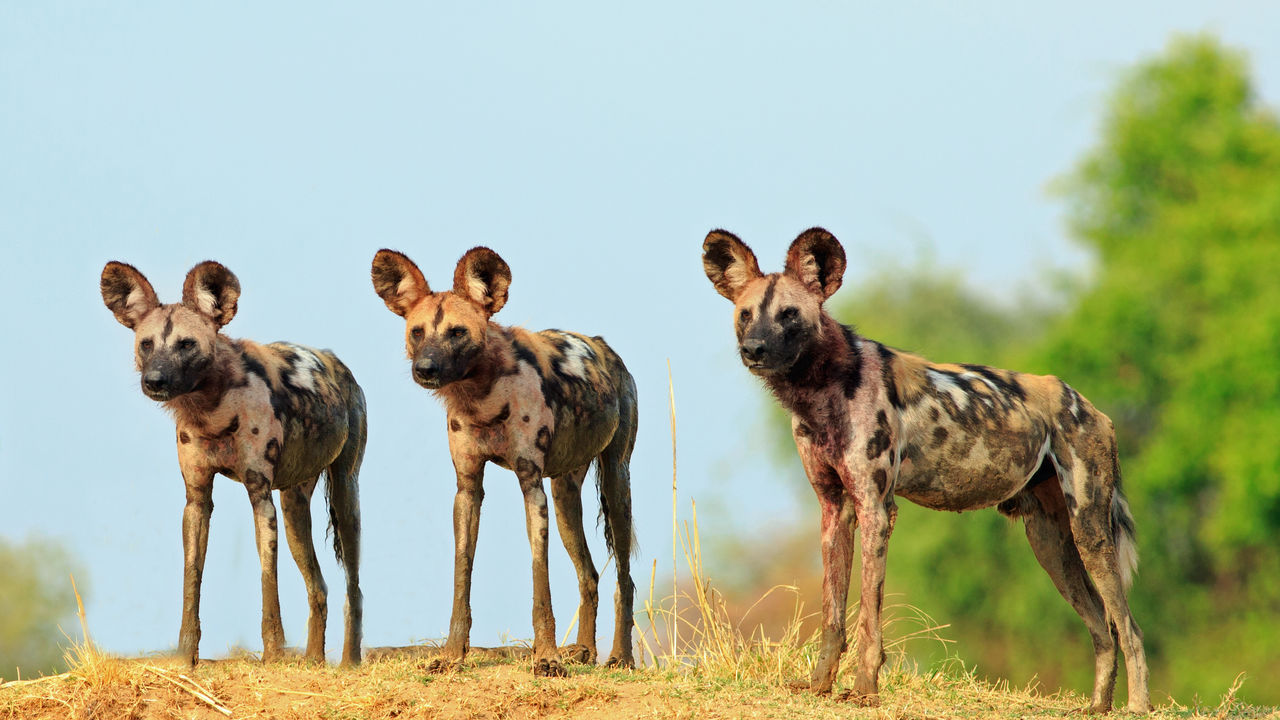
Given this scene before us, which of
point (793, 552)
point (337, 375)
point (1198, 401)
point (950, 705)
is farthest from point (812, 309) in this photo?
point (793, 552)

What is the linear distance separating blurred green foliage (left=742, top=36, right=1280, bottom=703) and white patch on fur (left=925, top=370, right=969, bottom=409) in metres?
14.9

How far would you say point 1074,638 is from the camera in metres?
26.7

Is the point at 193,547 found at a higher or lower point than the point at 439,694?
higher

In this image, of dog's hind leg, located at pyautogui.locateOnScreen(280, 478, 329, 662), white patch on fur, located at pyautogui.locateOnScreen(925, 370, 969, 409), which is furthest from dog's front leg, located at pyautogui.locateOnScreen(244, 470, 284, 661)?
white patch on fur, located at pyautogui.locateOnScreen(925, 370, 969, 409)

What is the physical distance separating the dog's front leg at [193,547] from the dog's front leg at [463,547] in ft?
5.21

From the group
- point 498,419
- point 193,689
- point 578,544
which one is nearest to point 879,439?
point 498,419

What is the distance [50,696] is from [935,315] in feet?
86.9

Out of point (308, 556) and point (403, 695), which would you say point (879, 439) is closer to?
point (403, 695)

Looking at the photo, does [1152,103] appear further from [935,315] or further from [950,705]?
[950,705]

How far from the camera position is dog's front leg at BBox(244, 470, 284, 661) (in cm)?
919

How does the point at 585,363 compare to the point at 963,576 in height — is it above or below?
above

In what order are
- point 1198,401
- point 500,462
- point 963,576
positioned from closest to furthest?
point 500,462 < point 1198,401 < point 963,576

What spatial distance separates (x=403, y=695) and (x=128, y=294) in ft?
10.4

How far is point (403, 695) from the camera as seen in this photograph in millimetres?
8188
